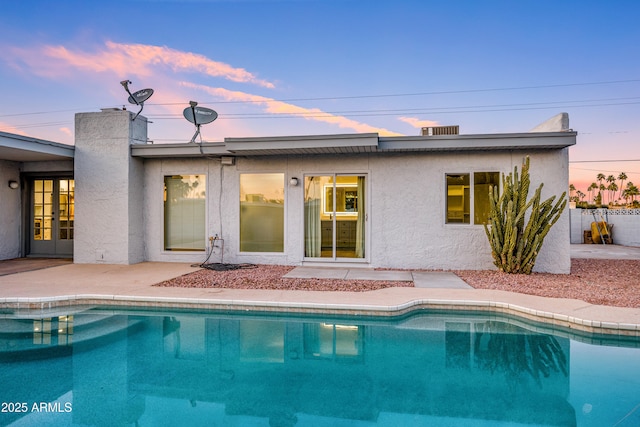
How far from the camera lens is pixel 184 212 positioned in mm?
9594

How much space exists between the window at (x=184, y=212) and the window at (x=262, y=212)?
41.7 inches

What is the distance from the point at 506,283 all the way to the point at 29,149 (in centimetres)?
990

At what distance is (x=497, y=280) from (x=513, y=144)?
8.88 feet

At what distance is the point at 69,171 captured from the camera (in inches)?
399

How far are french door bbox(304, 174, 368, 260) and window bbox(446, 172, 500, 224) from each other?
6.19 feet

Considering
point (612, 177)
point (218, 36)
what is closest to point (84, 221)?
point (218, 36)

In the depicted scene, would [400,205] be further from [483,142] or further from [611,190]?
[611,190]

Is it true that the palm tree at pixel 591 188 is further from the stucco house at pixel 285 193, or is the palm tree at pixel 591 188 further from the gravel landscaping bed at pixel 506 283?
the stucco house at pixel 285 193

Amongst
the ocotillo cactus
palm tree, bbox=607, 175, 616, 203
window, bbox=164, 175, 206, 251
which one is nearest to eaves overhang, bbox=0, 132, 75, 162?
window, bbox=164, 175, 206, 251

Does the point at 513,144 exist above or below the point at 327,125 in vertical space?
below

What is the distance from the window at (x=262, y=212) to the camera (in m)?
9.20

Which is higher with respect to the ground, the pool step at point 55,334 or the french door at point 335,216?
the french door at point 335,216

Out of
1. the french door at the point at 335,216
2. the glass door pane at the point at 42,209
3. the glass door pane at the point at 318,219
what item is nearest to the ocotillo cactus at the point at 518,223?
the french door at the point at 335,216

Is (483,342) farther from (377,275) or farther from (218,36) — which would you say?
(218,36)
